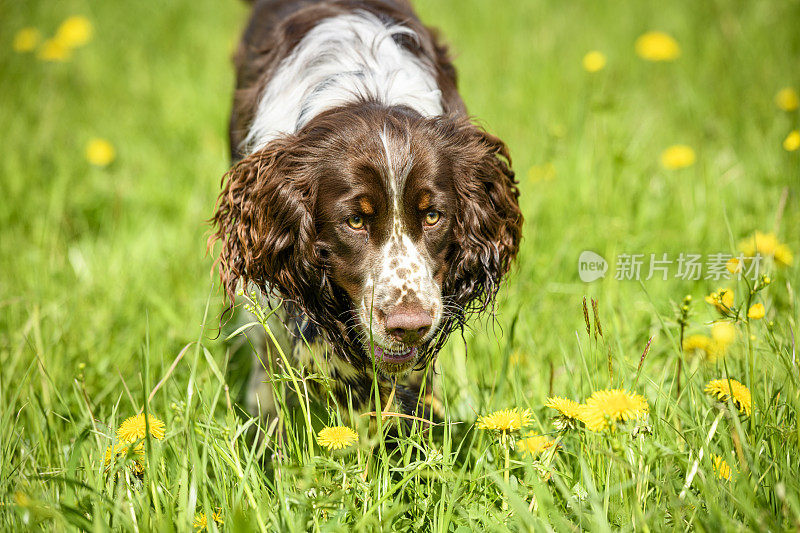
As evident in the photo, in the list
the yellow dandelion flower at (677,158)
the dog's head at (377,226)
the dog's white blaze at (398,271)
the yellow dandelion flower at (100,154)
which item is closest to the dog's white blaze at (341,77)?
the dog's head at (377,226)

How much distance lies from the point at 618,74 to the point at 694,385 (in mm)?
3953

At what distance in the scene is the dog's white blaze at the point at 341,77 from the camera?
2736 mm

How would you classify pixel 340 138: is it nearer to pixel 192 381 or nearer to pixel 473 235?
pixel 473 235

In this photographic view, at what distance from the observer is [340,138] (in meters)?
2.47

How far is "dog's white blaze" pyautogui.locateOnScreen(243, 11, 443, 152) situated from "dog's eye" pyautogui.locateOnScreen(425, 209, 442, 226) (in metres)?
0.46

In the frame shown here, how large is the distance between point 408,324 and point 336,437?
1.39 feet

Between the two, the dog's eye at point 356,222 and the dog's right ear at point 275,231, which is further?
the dog's right ear at point 275,231

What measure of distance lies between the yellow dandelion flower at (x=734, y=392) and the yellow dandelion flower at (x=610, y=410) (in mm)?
342

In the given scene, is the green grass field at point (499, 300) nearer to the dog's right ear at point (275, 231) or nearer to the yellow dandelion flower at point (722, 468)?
the yellow dandelion flower at point (722, 468)

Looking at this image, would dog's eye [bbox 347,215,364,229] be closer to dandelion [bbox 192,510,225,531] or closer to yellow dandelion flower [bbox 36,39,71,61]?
dandelion [bbox 192,510,225,531]

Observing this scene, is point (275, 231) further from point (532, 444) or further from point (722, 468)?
point (722, 468)

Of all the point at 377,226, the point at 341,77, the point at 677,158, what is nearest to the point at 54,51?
the point at 341,77

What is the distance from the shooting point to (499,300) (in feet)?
11.1

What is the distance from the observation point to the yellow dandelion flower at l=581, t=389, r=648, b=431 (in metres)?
1.81
